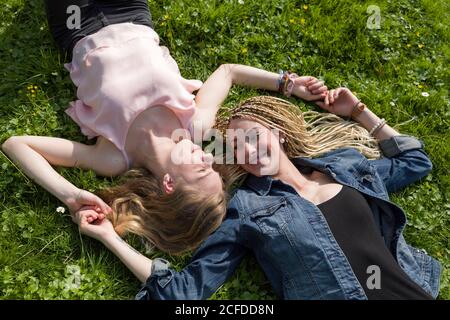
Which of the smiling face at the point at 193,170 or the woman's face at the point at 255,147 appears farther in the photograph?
the woman's face at the point at 255,147

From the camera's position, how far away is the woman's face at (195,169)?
11.7ft

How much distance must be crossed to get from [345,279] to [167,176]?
4.87 ft

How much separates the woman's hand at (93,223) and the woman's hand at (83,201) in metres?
0.02

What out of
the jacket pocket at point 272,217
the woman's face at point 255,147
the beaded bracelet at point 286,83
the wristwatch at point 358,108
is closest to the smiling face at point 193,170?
the woman's face at point 255,147

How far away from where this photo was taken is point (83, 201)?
369 centimetres

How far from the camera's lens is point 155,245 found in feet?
12.4

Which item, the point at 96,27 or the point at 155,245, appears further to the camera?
the point at 96,27

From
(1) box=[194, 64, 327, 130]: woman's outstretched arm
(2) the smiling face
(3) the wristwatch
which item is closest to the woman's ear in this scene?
(2) the smiling face

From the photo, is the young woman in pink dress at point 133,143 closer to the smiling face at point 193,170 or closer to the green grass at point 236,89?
the smiling face at point 193,170

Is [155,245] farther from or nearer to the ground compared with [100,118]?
nearer to the ground
